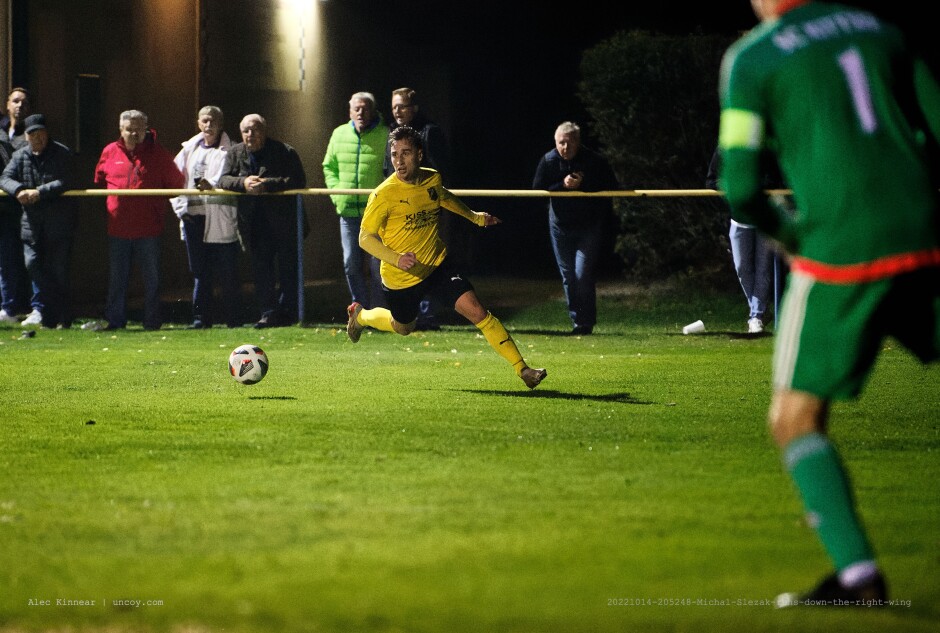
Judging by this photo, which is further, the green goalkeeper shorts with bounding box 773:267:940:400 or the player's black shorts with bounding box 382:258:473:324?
the player's black shorts with bounding box 382:258:473:324

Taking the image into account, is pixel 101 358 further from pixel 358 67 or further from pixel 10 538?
pixel 358 67

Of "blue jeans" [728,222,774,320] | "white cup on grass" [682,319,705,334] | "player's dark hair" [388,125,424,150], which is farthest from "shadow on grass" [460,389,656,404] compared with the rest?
"white cup on grass" [682,319,705,334]

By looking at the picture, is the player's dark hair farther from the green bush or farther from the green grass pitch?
the green bush

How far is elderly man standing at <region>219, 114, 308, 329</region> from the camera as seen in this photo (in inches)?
632

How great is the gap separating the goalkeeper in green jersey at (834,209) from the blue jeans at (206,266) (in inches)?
462

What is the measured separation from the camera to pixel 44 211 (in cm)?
1620

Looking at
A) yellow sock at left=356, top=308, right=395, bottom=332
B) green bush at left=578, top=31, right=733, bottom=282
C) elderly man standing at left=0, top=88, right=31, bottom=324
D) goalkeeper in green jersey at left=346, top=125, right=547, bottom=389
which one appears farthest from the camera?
green bush at left=578, top=31, right=733, bottom=282

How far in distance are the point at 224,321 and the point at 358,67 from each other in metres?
9.11

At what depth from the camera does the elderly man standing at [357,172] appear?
15914mm

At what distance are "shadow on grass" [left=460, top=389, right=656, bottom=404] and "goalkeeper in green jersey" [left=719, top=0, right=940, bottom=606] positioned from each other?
18.6 ft

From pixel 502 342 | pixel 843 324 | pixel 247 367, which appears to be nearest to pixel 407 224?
pixel 502 342

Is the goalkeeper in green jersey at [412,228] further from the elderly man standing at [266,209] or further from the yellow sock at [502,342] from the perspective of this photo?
the elderly man standing at [266,209]

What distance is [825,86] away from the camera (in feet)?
15.7

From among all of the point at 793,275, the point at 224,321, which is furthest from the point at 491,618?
the point at 224,321
